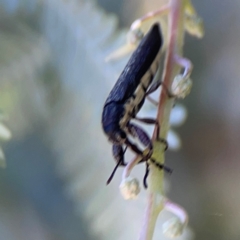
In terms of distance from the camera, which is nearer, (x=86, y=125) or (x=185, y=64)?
→ (x=185, y=64)

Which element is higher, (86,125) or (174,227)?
(86,125)

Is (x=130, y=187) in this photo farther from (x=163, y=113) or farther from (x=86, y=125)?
(x=86, y=125)

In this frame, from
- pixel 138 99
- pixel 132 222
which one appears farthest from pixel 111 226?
pixel 138 99

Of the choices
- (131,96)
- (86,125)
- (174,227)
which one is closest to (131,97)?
(131,96)

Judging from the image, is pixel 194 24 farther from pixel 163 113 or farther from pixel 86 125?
pixel 86 125

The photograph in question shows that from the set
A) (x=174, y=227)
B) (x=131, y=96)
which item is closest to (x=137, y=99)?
(x=131, y=96)

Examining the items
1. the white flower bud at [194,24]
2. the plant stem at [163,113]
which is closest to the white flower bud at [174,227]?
the plant stem at [163,113]

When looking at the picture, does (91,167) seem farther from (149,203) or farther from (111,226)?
(149,203)
